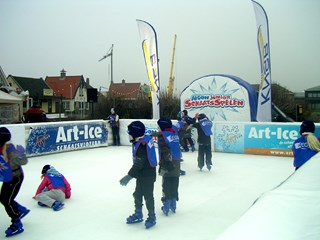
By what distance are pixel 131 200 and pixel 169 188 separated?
99cm

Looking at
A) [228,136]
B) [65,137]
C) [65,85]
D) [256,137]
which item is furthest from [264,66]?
[65,85]

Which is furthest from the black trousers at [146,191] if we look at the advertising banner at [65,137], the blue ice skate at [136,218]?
the advertising banner at [65,137]

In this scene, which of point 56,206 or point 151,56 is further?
point 151,56

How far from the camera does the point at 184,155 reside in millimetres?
10523

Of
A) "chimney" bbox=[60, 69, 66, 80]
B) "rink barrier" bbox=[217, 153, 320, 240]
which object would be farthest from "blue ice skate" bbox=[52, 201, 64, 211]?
"chimney" bbox=[60, 69, 66, 80]

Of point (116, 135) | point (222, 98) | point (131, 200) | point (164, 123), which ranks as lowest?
point (131, 200)

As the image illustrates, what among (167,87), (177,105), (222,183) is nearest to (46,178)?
(222,183)

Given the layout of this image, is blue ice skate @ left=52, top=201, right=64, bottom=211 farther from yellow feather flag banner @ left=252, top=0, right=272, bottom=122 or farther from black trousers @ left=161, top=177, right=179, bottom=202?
yellow feather flag banner @ left=252, top=0, right=272, bottom=122

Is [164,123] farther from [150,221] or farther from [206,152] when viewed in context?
[206,152]

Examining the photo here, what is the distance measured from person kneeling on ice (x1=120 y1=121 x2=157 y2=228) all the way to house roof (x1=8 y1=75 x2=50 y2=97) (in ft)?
124

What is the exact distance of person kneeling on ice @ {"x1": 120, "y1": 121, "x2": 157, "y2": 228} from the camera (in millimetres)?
4059

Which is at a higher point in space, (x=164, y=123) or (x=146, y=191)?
(x=164, y=123)

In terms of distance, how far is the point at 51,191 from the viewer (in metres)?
5.15

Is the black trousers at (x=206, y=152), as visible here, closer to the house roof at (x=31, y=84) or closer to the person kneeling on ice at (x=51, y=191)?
the person kneeling on ice at (x=51, y=191)
